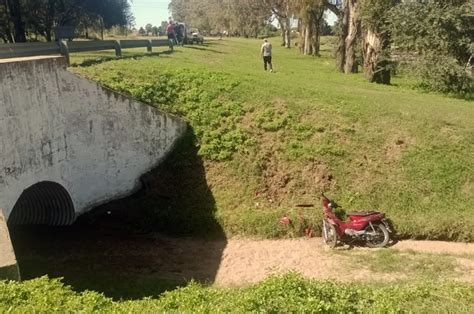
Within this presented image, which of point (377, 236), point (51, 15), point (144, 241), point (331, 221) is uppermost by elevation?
point (51, 15)

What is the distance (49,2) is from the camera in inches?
1469

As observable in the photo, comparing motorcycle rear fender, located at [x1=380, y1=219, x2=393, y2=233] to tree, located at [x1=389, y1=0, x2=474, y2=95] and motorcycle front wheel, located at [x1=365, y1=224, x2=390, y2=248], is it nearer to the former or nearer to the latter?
motorcycle front wheel, located at [x1=365, y1=224, x2=390, y2=248]

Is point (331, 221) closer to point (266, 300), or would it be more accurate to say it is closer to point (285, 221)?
point (285, 221)

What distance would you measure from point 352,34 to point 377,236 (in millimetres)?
18665

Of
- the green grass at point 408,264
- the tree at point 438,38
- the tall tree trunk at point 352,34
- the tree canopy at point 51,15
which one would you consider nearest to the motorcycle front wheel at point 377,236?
the green grass at point 408,264

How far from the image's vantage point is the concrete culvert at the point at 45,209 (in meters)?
16.1

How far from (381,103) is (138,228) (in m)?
10.8

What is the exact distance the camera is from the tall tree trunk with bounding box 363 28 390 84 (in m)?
28.1

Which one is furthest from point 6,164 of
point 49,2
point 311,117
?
point 49,2

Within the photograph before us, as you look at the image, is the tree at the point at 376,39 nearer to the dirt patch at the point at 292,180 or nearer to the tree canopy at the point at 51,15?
the dirt patch at the point at 292,180

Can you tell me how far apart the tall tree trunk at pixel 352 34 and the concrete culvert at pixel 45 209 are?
2038cm

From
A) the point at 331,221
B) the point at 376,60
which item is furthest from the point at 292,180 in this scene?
the point at 376,60

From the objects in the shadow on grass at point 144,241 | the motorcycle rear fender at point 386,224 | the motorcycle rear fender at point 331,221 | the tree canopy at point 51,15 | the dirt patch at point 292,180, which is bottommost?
the shadow on grass at point 144,241

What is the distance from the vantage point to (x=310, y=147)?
17922mm
